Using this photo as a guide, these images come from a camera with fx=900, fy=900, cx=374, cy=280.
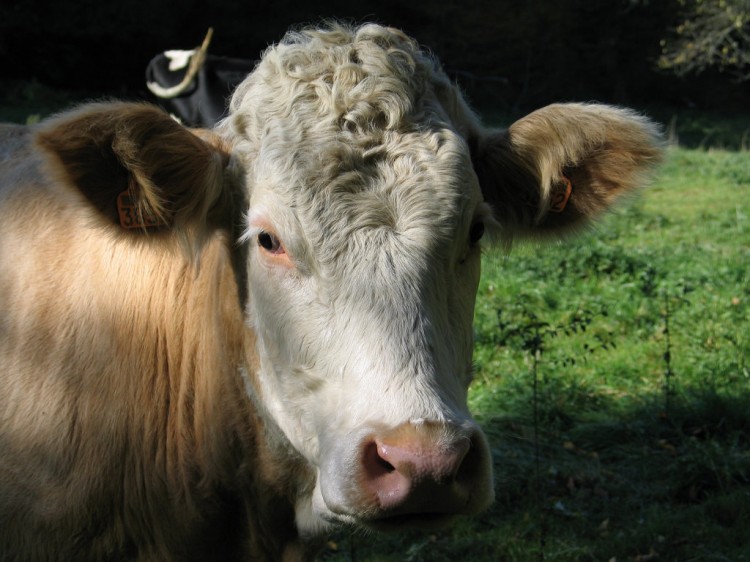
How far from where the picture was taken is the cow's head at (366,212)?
2416 mm

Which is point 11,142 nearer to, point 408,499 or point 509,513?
point 408,499

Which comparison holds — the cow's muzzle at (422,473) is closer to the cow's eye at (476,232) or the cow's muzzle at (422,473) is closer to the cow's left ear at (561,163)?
the cow's eye at (476,232)

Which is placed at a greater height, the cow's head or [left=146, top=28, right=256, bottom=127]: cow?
the cow's head

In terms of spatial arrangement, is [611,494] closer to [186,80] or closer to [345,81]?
[345,81]

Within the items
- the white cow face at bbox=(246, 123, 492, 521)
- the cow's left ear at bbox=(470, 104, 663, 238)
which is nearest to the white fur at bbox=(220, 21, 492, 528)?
the white cow face at bbox=(246, 123, 492, 521)

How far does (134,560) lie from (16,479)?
49 centimetres

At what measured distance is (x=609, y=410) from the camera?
18.7 feet

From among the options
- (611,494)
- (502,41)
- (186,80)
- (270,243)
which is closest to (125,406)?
(270,243)

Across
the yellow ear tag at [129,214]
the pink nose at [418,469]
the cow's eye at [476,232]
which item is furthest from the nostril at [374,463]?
the yellow ear tag at [129,214]

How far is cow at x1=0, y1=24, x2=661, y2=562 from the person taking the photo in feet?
8.37

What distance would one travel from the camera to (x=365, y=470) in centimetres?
238

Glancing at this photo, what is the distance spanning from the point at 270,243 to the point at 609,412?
3497 millimetres

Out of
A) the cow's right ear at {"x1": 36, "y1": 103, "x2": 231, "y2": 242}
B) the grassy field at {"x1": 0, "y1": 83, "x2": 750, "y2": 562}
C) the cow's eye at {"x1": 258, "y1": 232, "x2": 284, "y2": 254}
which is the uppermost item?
the cow's right ear at {"x1": 36, "y1": 103, "x2": 231, "y2": 242}

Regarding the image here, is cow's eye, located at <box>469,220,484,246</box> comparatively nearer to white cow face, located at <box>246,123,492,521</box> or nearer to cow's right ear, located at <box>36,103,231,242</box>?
white cow face, located at <box>246,123,492,521</box>
